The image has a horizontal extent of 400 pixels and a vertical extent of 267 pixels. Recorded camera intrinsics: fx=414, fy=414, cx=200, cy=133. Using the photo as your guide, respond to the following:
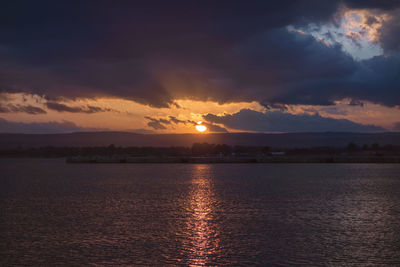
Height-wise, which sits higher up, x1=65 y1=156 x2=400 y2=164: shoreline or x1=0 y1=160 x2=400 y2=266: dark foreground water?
x1=65 y1=156 x2=400 y2=164: shoreline

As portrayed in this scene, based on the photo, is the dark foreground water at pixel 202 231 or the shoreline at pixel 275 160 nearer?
the dark foreground water at pixel 202 231

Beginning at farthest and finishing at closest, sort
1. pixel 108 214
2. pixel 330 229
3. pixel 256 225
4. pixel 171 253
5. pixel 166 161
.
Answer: pixel 166 161, pixel 108 214, pixel 256 225, pixel 330 229, pixel 171 253

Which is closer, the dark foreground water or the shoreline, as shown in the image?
the dark foreground water

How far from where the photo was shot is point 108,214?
3009 cm

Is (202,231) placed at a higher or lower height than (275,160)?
lower

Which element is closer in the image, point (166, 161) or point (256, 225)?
point (256, 225)

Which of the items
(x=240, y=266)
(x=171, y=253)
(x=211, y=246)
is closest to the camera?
(x=240, y=266)

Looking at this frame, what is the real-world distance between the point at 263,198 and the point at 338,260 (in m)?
22.8

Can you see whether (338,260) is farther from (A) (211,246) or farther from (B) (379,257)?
(A) (211,246)

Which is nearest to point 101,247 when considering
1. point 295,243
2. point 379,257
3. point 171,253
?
point 171,253

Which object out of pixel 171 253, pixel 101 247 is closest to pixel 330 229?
pixel 171 253

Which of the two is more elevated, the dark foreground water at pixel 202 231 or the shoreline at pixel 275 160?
the shoreline at pixel 275 160

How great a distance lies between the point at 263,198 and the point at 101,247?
23158 millimetres

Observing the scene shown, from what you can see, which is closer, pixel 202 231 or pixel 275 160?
pixel 202 231
